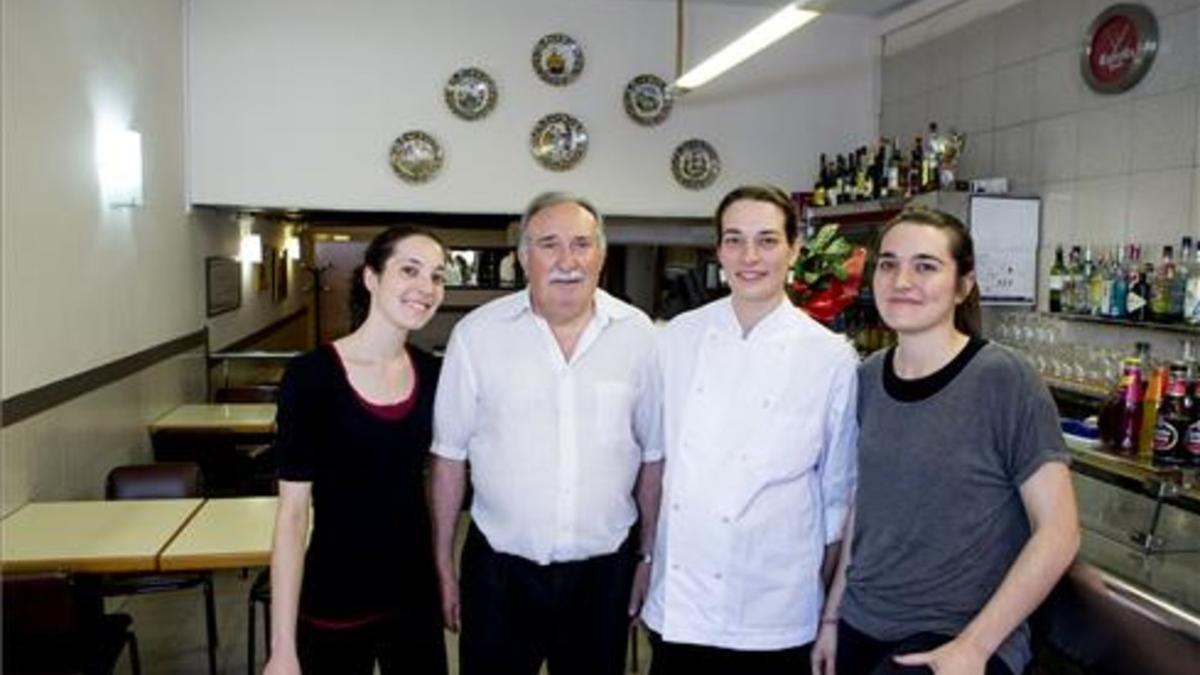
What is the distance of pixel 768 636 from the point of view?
1881mm

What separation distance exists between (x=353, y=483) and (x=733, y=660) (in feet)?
2.92

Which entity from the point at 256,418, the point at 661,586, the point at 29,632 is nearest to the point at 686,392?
the point at 661,586

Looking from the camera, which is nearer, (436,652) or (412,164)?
(436,652)

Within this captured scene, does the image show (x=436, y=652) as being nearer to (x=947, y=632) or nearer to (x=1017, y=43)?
(x=947, y=632)

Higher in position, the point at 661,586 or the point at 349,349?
the point at 349,349

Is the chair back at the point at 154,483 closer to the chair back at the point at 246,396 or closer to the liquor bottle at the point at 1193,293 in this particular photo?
the chair back at the point at 246,396

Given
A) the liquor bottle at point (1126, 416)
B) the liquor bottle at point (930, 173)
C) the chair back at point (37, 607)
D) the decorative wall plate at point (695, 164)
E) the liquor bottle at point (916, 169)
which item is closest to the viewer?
the chair back at point (37, 607)

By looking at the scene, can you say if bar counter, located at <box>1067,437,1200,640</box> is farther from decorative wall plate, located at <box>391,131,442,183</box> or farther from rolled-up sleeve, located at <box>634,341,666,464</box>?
decorative wall plate, located at <box>391,131,442,183</box>

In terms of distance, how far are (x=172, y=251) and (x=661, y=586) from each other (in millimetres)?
4208

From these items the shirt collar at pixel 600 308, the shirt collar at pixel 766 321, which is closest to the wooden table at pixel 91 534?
the shirt collar at pixel 600 308

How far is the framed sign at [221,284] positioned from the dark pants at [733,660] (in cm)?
480

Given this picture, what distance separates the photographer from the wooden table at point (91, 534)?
8.87ft

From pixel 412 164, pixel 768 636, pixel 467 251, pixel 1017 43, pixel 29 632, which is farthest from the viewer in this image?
pixel 467 251

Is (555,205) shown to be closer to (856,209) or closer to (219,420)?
(219,420)
